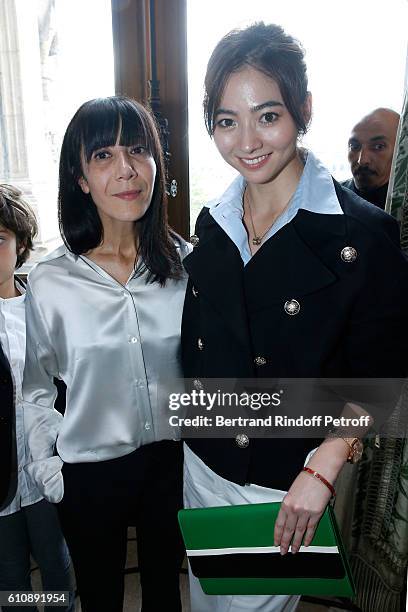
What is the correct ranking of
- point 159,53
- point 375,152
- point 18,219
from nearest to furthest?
point 18,219 → point 375,152 → point 159,53

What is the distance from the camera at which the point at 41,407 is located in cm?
109

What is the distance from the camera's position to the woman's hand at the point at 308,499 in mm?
793

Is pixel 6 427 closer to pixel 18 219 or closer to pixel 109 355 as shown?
pixel 109 355

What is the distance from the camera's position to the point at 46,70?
189cm

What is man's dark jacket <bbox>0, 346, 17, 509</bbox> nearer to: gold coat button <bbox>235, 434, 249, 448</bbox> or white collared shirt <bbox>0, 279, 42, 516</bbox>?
white collared shirt <bbox>0, 279, 42, 516</bbox>

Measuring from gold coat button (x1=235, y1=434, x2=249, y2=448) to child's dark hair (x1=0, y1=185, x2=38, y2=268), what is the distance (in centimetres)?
75

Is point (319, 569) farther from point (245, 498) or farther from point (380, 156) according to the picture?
point (380, 156)

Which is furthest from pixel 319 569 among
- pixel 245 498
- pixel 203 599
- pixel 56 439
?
pixel 56 439

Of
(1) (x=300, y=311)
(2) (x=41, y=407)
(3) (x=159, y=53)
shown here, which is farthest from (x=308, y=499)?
(3) (x=159, y=53)

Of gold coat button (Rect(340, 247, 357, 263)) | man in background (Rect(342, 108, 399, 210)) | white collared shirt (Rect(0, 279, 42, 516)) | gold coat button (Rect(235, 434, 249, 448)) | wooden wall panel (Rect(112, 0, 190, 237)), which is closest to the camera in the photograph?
gold coat button (Rect(340, 247, 357, 263))

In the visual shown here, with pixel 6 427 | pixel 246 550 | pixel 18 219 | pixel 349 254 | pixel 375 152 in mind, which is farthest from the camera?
pixel 375 152

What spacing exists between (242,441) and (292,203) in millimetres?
424

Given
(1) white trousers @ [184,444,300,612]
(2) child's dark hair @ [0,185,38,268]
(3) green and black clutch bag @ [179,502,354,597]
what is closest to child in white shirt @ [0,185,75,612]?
(2) child's dark hair @ [0,185,38,268]

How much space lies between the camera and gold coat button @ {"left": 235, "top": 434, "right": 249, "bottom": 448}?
2.99 feet
